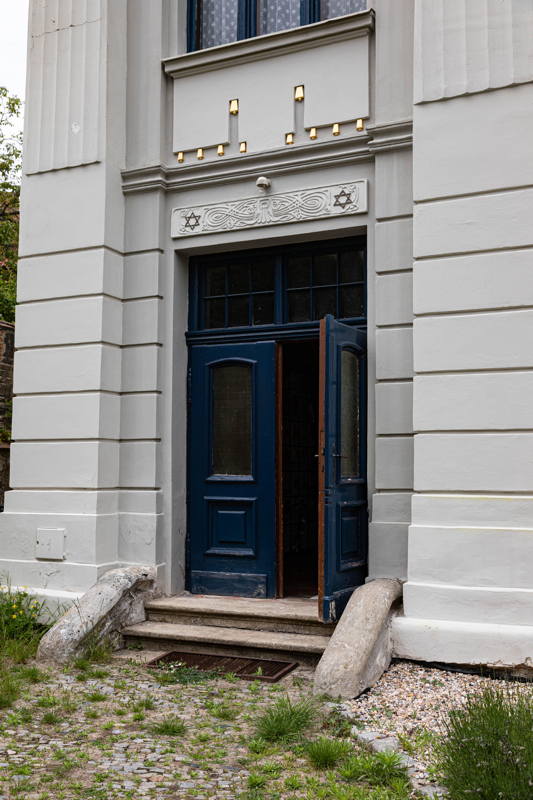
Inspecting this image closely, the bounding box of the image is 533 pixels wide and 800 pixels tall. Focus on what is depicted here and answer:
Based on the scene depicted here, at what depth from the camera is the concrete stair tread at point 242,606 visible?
6879 millimetres

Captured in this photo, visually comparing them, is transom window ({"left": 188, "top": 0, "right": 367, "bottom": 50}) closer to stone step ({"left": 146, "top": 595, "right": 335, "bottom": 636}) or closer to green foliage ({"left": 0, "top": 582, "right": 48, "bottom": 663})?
stone step ({"left": 146, "top": 595, "right": 335, "bottom": 636})

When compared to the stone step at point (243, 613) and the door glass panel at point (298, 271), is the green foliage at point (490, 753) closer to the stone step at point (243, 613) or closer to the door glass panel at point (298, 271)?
the stone step at point (243, 613)

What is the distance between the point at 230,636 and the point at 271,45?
5456 millimetres

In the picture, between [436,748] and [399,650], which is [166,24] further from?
[436,748]

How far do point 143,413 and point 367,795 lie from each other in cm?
474

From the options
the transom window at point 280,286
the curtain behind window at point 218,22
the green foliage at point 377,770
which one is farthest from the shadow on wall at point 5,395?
the green foliage at point 377,770

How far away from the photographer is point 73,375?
26.2 feet

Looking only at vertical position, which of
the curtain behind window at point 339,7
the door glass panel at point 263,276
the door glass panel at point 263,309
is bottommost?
the door glass panel at point 263,309

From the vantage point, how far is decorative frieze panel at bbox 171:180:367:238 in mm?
7395

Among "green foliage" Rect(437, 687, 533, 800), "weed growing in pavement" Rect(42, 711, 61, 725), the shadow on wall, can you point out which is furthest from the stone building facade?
"weed growing in pavement" Rect(42, 711, 61, 725)

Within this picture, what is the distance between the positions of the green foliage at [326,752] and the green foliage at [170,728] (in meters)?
0.84

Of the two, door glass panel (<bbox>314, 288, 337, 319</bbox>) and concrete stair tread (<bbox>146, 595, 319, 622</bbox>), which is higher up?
door glass panel (<bbox>314, 288, 337, 319</bbox>)

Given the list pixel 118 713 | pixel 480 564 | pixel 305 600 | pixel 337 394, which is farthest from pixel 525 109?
pixel 118 713

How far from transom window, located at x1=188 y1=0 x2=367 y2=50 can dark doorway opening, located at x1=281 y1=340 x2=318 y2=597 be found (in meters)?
4.00
